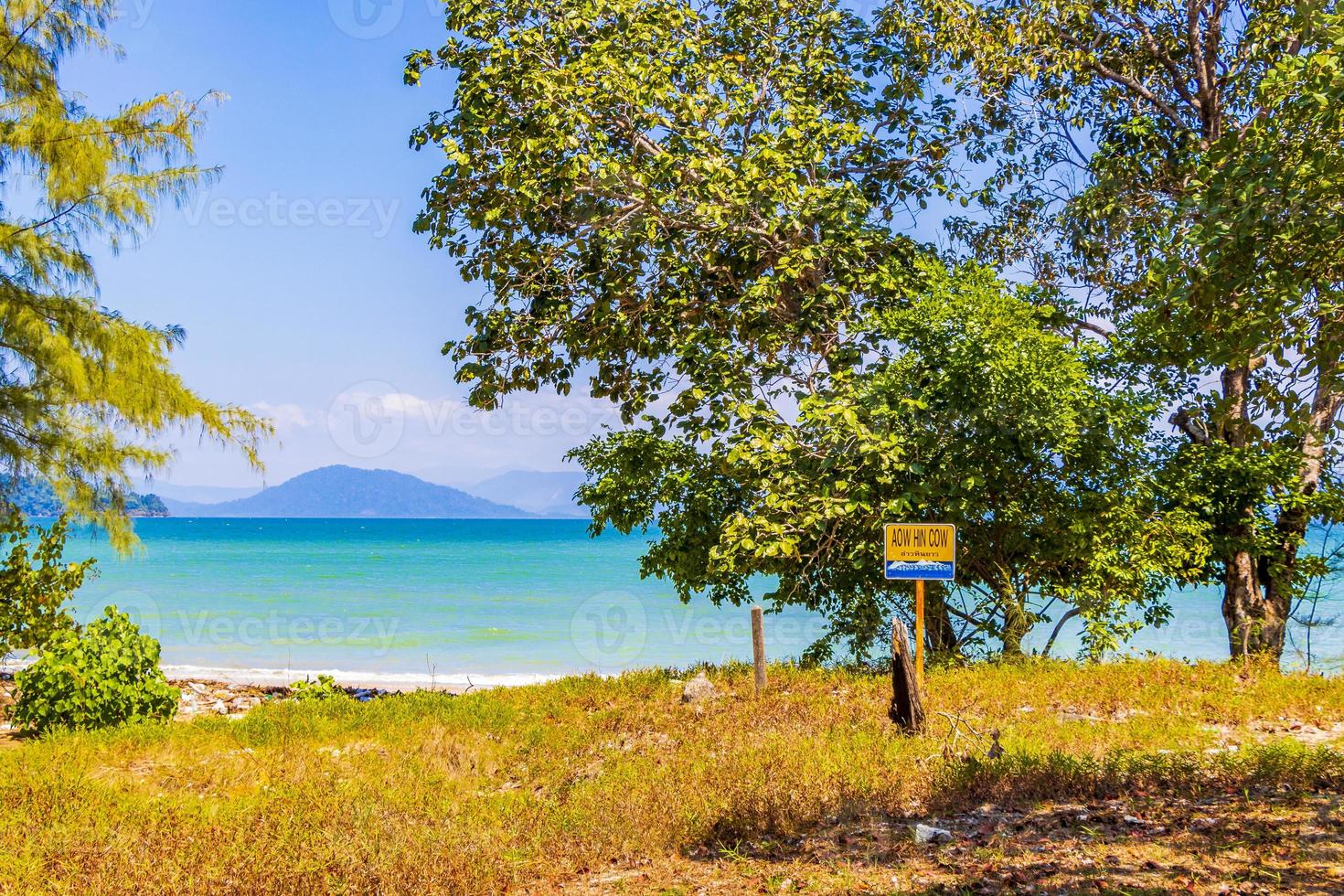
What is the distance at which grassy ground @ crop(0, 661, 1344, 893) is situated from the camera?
17.8 feet

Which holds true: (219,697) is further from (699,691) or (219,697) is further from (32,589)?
(699,691)

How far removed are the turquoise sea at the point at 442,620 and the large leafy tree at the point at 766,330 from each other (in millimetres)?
2503

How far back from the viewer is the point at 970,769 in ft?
23.5

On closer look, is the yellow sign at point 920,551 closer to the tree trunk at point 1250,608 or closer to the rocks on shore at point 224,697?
the tree trunk at point 1250,608

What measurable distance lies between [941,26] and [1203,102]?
4312 millimetres

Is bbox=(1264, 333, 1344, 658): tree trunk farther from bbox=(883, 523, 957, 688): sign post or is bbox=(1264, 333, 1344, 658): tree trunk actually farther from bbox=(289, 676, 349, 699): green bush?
bbox=(289, 676, 349, 699): green bush

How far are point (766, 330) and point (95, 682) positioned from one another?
359 inches

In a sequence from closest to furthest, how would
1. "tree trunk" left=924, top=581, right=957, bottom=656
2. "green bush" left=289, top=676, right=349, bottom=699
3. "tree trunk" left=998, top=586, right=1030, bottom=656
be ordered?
1. "tree trunk" left=998, top=586, right=1030, bottom=656
2. "green bush" left=289, top=676, right=349, bottom=699
3. "tree trunk" left=924, top=581, right=957, bottom=656

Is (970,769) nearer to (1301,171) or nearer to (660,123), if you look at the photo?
(1301,171)

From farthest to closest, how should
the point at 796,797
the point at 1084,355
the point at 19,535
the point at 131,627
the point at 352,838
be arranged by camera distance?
the point at 1084,355, the point at 131,627, the point at 19,535, the point at 796,797, the point at 352,838

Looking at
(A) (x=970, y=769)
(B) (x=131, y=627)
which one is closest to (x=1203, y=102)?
(A) (x=970, y=769)

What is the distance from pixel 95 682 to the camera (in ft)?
36.4

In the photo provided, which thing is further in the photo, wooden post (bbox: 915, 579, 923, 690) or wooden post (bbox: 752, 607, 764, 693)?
wooden post (bbox: 752, 607, 764, 693)

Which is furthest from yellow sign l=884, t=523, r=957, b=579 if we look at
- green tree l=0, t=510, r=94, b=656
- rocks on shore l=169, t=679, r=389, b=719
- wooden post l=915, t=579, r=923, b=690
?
green tree l=0, t=510, r=94, b=656
